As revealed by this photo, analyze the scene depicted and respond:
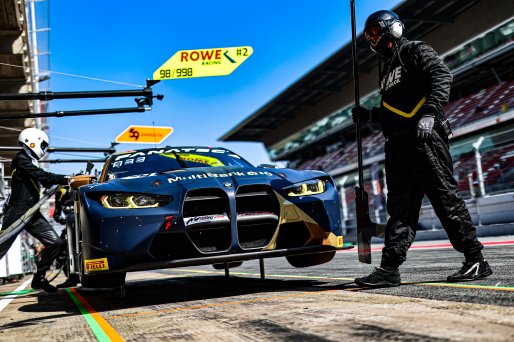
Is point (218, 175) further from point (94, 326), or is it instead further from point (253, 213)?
point (94, 326)

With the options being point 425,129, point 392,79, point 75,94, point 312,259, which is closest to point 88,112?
point 75,94

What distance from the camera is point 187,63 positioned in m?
8.77

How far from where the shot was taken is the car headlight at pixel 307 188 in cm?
431

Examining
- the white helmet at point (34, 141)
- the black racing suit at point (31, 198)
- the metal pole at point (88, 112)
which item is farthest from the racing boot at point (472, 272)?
the metal pole at point (88, 112)

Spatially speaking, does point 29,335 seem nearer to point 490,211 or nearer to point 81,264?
point 81,264

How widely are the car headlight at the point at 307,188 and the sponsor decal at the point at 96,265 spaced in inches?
56.0

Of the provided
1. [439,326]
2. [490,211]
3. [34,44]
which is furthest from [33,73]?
[439,326]

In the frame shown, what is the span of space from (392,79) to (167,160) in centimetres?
231

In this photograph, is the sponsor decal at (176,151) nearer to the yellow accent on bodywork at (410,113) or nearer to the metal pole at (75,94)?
the yellow accent on bodywork at (410,113)

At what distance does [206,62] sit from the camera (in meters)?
8.84

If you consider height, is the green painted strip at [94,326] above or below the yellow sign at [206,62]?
below

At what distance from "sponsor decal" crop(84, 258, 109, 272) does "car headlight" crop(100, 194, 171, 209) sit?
1.26 ft

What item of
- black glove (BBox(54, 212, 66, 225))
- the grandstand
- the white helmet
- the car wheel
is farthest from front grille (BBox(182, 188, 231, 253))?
the grandstand

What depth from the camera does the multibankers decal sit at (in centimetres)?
410
